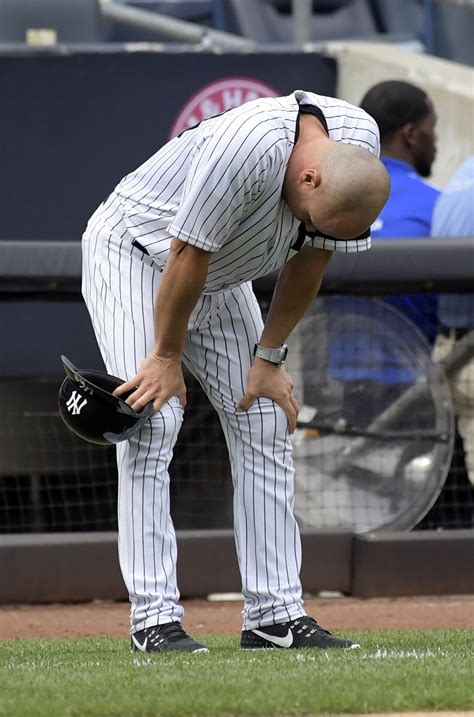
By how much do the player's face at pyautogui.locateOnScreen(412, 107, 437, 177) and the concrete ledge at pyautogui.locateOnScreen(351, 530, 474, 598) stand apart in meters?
1.70

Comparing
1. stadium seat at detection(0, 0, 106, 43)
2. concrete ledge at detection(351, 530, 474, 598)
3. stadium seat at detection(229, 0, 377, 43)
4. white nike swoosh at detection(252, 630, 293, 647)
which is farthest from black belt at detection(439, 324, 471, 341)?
stadium seat at detection(229, 0, 377, 43)

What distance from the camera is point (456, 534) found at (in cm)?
560

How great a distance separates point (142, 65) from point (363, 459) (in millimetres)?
2751

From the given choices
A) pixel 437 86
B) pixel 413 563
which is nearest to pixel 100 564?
pixel 413 563

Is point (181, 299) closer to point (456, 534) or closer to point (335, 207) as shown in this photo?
point (335, 207)

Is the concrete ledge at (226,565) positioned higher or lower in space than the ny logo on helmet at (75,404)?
lower

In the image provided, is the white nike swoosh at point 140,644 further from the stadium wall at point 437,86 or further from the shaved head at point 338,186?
the stadium wall at point 437,86

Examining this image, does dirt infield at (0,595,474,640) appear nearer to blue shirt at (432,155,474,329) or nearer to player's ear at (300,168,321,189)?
blue shirt at (432,155,474,329)

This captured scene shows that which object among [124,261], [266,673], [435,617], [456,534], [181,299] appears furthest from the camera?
[456,534]

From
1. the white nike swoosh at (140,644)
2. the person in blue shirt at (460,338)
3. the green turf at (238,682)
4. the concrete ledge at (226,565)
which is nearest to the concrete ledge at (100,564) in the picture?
the concrete ledge at (226,565)

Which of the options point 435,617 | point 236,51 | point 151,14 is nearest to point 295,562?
point 435,617

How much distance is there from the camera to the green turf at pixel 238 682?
2.92 metres

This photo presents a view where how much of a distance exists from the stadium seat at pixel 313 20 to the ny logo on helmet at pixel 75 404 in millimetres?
5852

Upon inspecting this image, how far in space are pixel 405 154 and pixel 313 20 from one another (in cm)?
359
